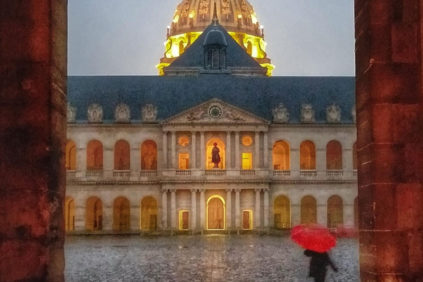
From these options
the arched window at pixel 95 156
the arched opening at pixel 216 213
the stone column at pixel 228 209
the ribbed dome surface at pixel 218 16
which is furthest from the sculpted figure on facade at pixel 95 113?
the ribbed dome surface at pixel 218 16

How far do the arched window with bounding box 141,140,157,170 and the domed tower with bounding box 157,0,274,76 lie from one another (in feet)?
160

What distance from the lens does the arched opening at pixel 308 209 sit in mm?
73938

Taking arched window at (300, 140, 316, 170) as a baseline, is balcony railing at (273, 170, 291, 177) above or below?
below

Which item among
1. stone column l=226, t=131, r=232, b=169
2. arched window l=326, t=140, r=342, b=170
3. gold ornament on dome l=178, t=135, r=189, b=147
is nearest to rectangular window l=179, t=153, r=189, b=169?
gold ornament on dome l=178, t=135, r=189, b=147

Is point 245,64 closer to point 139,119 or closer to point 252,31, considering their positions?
point 139,119

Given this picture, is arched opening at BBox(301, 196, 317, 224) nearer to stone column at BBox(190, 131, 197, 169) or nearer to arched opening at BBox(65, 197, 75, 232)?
stone column at BBox(190, 131, 197, 169)

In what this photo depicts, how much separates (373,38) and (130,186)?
6168cm

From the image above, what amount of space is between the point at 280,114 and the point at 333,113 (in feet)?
15.2

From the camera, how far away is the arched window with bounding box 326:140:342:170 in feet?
246

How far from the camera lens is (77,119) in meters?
74.4

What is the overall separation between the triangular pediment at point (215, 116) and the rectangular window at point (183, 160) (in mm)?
2877

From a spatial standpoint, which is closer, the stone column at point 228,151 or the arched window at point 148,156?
the stone column at point 228,151

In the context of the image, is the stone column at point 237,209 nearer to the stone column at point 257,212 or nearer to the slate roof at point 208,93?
the stone column at point 257,212

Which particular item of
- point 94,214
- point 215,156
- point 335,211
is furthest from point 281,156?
point 94,214
